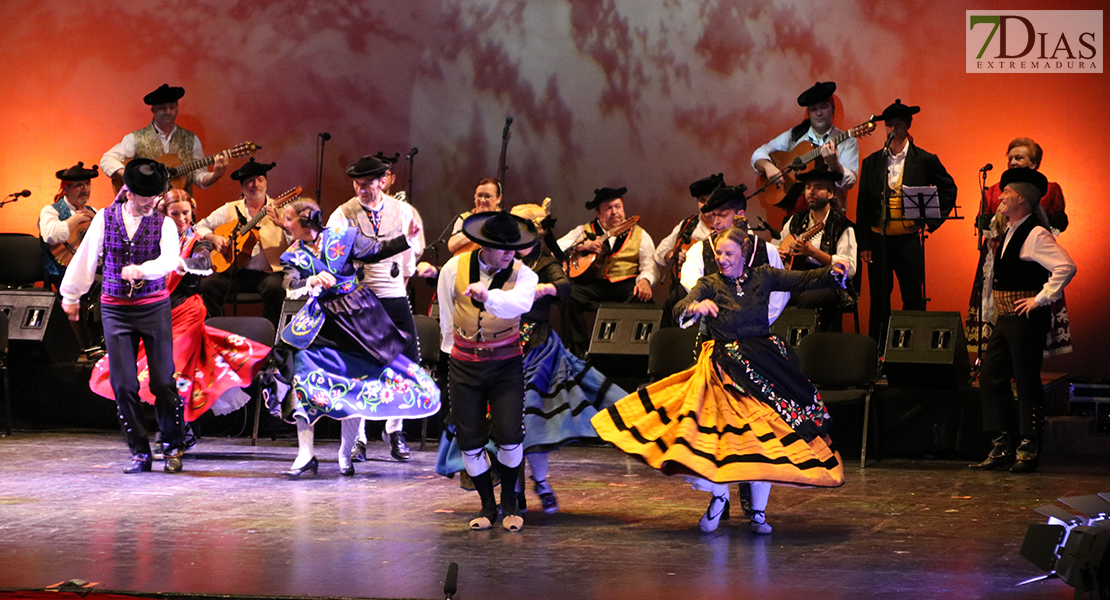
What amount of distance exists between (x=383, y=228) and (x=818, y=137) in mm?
3779

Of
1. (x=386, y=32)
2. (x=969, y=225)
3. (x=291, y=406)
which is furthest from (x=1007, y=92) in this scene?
(x=291, y=406)

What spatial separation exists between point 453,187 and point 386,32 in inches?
58.8

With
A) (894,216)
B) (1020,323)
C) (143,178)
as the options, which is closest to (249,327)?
(143,178)

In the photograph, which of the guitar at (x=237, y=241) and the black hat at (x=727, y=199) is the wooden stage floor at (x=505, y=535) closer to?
the black hat at (x=727, y=199)

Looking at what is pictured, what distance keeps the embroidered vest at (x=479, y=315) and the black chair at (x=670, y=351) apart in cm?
235

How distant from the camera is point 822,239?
855 centimetres

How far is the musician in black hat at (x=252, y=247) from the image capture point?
374 inches

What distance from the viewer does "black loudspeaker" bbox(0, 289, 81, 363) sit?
895cm

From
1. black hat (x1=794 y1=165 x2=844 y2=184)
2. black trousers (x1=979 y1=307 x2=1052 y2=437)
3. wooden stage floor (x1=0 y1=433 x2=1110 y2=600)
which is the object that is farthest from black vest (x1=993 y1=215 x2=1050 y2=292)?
black hat (x1=794 y1=165 x2=844 y2=184)

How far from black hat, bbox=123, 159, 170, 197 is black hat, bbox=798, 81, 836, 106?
4.83 m

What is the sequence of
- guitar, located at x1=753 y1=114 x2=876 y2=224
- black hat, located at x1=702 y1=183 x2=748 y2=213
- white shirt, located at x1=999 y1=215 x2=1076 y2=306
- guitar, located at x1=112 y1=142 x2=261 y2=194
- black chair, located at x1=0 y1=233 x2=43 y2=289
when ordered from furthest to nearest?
1. guitar, located at x1=112 y1=142 x2=261 y2=194
2. black chair, located at x1=0 y1=233 x2=43 y2=289
3. guitar, located at x1=753 y1=114 x2=876 y2=224
4. white shirt, located at x1=999 y1=215 x2=1076 y2=306
5. black hat, located at x1=702 y1=183 x2=748 y2=213

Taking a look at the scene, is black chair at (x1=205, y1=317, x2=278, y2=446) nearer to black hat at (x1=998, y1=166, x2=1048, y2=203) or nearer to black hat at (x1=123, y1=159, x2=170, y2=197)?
black hat at (x1=123, y1=159, x2=170, y2=197)

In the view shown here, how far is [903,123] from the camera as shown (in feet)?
30.0

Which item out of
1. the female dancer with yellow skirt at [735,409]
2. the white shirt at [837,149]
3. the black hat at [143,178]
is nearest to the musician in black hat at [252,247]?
the black hat at [143,178]
